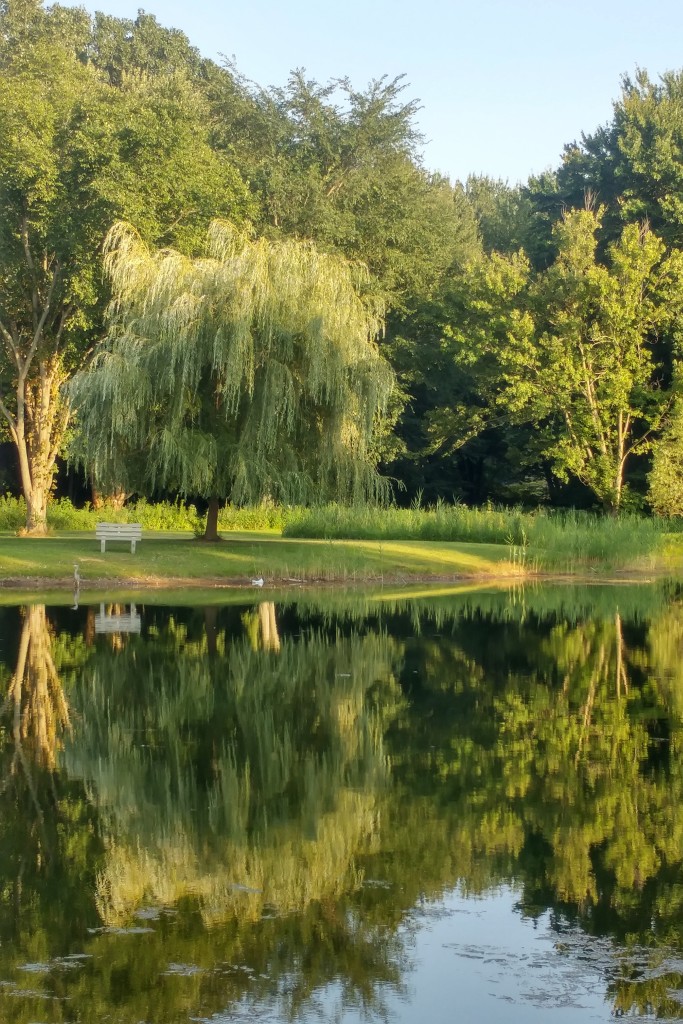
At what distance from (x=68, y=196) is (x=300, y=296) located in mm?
9827

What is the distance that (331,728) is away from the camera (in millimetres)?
12977

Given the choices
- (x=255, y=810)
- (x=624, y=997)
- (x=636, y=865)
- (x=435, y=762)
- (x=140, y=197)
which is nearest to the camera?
(x=624, y=997)

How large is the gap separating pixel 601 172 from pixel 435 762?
1909 inches

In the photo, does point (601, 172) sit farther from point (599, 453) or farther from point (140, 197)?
point (140, 197)

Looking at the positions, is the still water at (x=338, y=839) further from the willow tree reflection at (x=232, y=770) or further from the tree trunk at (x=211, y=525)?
the tree trunk at (x=211, y=525)

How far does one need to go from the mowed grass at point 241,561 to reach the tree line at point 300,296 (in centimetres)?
184

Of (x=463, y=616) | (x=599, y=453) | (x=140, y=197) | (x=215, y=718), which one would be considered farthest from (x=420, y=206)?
(x=215, y=718)

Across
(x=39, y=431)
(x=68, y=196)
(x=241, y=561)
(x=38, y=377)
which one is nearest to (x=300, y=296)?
(x=241, y=561)

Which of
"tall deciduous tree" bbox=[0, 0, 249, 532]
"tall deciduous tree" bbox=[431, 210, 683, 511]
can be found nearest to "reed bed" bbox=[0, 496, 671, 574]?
"tall deciduous tree" bbox=[431, 210, 683, 511]

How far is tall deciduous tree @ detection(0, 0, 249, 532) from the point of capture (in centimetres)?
3822

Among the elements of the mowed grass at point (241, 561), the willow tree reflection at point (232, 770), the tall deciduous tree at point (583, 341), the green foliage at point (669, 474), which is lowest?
the willow tree reflection at point (232, 770)

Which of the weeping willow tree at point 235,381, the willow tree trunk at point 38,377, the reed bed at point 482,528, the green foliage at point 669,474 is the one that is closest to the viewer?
the weeping willow tree at point 235,381

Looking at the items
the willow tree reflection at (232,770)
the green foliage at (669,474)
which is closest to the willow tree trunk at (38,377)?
the green foliage at (669,474)

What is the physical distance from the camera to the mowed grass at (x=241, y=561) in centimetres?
3155
